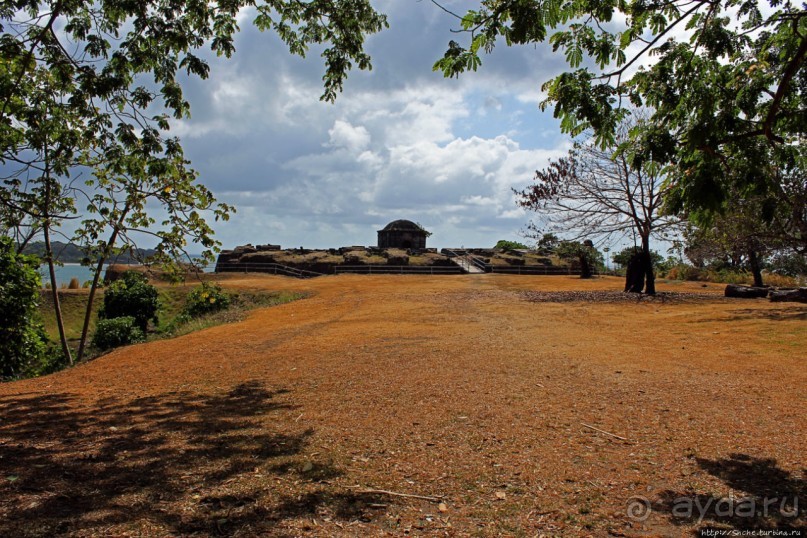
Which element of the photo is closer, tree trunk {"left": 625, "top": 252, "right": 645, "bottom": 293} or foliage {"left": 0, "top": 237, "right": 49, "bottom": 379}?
foliage {"left": 0, "top": 237, "right": 49, "bottom": 379}

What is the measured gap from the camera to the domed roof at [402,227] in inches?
2034

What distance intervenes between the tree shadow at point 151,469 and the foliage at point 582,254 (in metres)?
25.1

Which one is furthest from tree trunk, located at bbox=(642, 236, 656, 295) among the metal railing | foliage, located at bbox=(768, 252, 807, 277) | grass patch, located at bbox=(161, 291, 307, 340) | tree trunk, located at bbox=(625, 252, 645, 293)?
the metal railing

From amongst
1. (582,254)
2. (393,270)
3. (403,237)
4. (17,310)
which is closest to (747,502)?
(17,310)

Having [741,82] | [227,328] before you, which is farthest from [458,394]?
[227,328]

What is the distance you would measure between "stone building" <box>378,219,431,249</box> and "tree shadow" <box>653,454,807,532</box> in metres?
47.8

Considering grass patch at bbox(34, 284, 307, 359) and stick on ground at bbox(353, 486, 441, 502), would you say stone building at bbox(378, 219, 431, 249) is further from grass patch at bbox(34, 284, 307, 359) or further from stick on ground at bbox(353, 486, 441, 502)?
stick on ground at bbox(353, 486, 441, 502)

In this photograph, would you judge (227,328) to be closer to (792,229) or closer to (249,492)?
(249,492)

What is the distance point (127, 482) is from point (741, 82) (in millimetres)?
7054

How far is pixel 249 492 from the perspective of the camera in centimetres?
341

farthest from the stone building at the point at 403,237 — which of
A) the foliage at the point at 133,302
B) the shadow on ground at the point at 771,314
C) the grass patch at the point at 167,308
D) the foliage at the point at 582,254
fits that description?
the shadow on ground at the point at 771,314

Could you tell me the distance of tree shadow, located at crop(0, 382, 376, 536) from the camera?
2.99 metres

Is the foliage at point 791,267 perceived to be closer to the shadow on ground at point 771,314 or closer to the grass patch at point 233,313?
the shadow on ground at point 771,314

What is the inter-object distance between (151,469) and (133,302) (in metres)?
14.9
